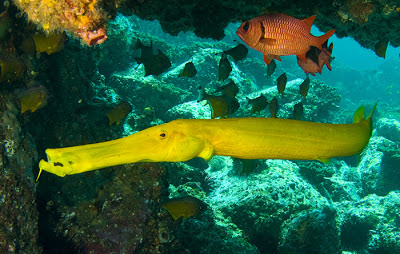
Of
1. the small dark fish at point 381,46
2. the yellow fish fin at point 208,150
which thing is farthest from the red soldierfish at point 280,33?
the small dark fish at point 381,46

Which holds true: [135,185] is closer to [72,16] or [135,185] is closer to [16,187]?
[16,187]

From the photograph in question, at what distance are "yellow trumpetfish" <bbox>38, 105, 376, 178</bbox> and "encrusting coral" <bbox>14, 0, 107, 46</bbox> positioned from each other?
44.3 inches

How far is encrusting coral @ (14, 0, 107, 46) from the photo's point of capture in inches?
80.7

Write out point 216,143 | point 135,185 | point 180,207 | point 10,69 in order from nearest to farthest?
point 216,143 < point 10,69 < point 180,207 < point 135,185

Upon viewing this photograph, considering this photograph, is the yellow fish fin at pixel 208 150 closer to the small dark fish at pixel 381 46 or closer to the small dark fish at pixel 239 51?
the small dark fish at pixel 239 51

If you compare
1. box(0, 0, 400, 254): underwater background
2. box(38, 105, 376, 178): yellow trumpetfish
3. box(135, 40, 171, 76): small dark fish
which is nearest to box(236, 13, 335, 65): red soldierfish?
box(38, 105, 376, 178): yellow trumpetfish

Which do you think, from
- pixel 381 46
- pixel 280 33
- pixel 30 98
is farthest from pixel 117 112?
pixel 381 46

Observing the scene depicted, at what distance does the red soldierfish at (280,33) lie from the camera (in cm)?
259

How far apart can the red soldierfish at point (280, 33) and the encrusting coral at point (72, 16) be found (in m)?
1.53

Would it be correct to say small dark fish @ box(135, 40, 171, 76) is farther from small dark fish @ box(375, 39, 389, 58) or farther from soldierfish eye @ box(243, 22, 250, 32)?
small dark fish @ box(375, 39, 389, 58)

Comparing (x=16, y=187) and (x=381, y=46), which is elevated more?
(x=381, y=46)

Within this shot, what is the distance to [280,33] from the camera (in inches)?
103

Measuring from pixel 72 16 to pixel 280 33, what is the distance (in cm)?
213

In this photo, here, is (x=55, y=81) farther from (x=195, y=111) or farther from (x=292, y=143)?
(x=195, y=111)
